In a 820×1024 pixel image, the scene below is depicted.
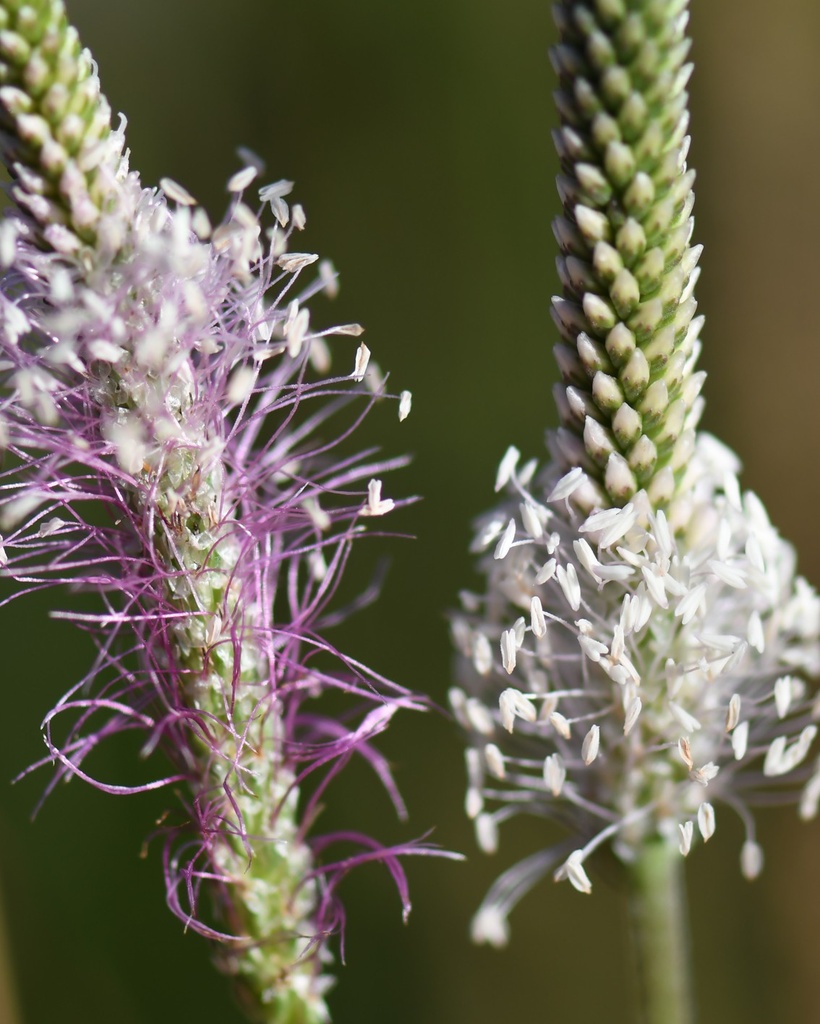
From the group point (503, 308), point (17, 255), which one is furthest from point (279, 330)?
point (503, 308)

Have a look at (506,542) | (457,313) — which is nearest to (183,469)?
(506,542)

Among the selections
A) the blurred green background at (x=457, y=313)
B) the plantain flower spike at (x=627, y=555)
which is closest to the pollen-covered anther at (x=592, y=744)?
the plantain flower spike at (x=627, y=555)

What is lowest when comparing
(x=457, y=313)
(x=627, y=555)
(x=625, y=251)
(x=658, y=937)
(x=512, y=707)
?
(x=658, y=937)

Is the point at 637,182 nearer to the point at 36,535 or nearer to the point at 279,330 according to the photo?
the point at 279,330

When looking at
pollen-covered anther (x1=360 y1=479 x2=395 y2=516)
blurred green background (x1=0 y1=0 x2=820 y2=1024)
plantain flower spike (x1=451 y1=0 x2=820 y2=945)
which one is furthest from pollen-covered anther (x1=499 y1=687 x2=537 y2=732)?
blurred green background (x1=0 y1=0 x2=820 y2=1024)

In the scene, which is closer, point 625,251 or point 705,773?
point 625,251

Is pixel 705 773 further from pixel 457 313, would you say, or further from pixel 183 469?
pixel 457 313

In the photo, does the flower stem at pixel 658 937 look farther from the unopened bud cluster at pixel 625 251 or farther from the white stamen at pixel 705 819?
the unopened bud cluster at pixel 625 251

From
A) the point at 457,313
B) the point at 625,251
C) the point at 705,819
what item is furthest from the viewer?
the point at 457,313
